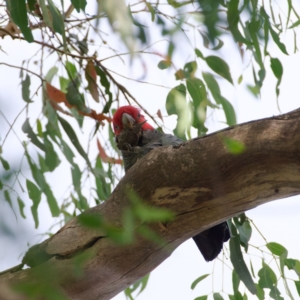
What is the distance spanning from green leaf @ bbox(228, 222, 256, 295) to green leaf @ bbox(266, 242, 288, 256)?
6.6 inches

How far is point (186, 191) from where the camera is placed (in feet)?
3.71

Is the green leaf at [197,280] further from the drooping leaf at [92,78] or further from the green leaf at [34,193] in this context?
the drooping leaf at [92,78]

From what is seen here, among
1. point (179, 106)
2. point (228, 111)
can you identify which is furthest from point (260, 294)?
point (179, 106)

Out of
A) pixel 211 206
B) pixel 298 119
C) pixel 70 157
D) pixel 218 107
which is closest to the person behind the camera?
pixel 298 119

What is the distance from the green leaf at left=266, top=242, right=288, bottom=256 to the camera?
1.57 meters

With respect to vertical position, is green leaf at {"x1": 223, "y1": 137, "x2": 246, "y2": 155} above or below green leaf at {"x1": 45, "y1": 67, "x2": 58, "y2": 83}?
below

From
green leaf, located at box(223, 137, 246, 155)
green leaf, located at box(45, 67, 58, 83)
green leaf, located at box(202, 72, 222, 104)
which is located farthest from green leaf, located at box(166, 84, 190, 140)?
green leaf, located at box(45, 67, 58, 83)

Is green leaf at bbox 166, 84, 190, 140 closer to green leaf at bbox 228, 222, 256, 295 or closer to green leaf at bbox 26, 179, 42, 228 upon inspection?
green leaf at bbox 228, 222, 256, 295

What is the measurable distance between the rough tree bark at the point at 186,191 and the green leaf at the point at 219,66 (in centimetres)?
18

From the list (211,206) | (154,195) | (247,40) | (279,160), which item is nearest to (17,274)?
(154,195)

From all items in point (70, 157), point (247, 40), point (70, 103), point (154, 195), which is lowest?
point (154, 195)

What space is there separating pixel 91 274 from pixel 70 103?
701 millimetres

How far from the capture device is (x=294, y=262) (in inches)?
61.9

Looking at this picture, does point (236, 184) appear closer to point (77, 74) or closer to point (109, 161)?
point (109, 161)
